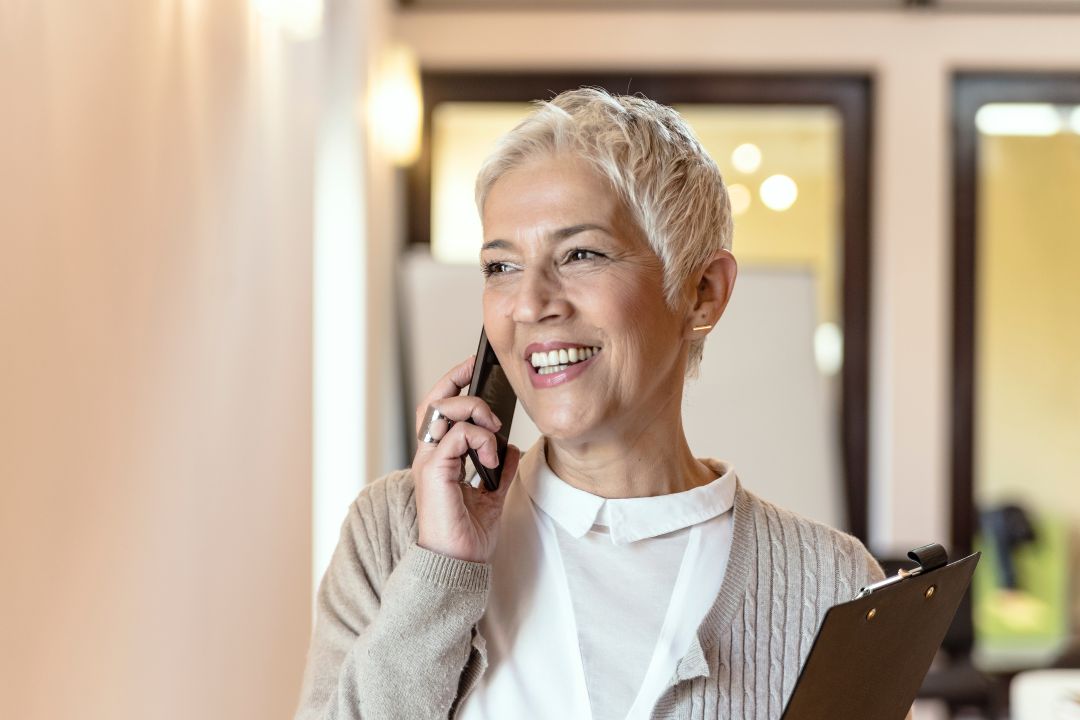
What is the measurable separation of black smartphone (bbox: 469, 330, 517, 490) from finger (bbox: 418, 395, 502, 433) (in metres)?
0.02

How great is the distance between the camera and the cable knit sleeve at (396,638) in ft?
4.13

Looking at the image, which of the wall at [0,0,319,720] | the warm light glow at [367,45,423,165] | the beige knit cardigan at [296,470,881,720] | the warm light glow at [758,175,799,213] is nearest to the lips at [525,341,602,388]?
the beige knit cardigan at [296,470,881,720]

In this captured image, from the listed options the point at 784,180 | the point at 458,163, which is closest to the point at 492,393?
the point at 458,163

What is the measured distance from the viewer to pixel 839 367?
15.0 feet

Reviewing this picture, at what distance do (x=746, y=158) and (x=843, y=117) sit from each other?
0.38m

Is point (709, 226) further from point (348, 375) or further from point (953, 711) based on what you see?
point (953, 711)

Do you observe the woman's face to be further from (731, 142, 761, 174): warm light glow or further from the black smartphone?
(731, 142, 761, 174): warm light glow

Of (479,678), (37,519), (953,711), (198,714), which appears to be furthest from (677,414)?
(953,711)

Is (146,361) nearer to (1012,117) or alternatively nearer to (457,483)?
(457,483)

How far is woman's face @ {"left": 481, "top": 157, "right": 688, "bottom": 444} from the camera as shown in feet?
4.50

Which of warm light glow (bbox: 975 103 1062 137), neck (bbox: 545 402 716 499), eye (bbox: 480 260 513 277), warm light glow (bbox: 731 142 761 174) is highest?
warm light glow (bbox: 975 103 1062 137)

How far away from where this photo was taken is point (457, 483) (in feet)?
4.38

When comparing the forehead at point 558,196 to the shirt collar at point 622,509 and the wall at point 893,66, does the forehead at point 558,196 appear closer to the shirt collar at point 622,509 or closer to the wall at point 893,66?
the shirt collar at point 622,509

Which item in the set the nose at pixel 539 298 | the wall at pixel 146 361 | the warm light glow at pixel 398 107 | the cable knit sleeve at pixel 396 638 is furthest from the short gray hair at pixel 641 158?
the warm light glow at pixel 398 107
